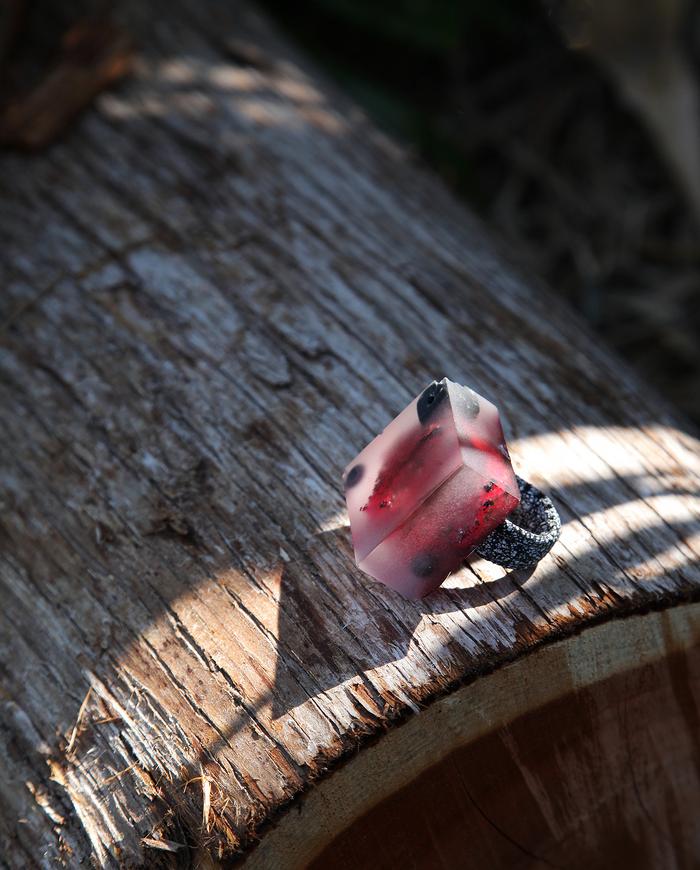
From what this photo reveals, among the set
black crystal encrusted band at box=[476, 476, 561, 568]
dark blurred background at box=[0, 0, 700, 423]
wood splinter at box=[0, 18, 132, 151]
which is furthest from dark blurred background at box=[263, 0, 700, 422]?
black crystal encrusted band at box=[476, 476, 561, 568]

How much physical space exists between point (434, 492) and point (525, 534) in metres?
0.15

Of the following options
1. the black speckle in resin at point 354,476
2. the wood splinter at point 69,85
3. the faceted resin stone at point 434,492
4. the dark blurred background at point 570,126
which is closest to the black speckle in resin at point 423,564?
the faceted resin stone at point 434,492

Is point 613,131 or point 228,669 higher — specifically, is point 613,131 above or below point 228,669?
above

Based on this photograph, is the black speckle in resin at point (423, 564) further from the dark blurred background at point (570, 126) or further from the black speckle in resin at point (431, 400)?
the dark blurred background at point (570, 126)

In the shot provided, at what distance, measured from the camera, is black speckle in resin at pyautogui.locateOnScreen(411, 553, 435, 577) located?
1215mm

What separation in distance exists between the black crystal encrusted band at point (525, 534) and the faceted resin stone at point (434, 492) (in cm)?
2

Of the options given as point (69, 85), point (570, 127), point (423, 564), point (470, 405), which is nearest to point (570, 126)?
point (570, 127)

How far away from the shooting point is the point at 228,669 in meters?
1.22

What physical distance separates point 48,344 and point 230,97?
0.87 metres

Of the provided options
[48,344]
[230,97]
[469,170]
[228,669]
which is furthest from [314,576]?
[469,170]

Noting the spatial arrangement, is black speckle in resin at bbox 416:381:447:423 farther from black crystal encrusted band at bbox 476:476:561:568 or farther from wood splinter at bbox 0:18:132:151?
wood splinter at bbox 0:18:132:151

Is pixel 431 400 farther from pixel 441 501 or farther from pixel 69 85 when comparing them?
pixel 69 85

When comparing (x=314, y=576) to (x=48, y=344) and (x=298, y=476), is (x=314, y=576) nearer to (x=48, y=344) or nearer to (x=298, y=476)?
(x=298, y=476)

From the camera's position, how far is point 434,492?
3.89ft
